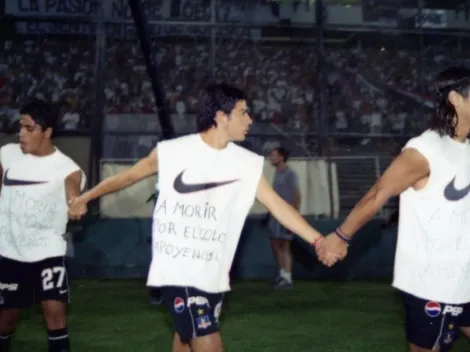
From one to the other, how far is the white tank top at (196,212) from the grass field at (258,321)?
13.4ft

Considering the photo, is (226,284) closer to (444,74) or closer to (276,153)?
(444,74)

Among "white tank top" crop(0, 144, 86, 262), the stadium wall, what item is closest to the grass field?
the stadium wall

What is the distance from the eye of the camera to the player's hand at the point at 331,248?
20.1 ft

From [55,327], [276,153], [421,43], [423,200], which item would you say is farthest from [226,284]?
[421,43]

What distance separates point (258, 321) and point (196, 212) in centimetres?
640

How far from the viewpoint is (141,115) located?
1883cm

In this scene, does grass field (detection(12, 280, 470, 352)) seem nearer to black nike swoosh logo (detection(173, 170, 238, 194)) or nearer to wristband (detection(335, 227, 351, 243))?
wristband (detection(335, 227, 351, 243))

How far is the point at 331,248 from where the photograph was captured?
20.3ft

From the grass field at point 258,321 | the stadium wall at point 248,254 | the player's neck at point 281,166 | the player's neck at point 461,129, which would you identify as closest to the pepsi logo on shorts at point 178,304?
the player's neck at point 461,129

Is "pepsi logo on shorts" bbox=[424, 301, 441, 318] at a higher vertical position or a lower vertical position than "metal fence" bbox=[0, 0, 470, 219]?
lower

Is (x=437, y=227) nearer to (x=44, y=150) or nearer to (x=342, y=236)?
(x=342, y=236)

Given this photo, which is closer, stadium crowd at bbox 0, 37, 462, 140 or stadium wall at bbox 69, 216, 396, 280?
stadium wall at bbox 69, 216, 396, 280

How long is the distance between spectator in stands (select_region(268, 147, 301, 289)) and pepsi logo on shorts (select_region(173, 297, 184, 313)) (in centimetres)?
1014

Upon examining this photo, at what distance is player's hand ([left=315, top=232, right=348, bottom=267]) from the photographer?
241 inches
